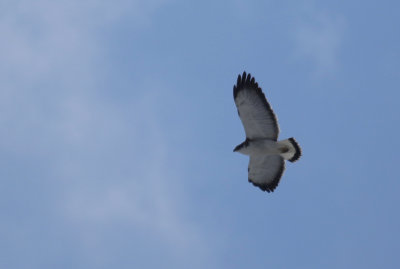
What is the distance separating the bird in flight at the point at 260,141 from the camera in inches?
677

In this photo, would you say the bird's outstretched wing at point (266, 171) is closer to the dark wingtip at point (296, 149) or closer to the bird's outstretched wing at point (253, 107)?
the dark wingtip at point (296, 149)

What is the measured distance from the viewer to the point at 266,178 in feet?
63.1

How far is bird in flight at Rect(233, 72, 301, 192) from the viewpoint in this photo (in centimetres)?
1720

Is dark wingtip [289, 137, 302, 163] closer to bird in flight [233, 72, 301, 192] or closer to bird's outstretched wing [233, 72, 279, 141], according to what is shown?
bird in flight [233, 72, 301, 192]

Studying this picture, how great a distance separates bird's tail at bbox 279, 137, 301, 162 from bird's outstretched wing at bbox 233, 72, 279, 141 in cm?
40

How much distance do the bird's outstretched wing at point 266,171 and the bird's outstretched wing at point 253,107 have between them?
1141 millimetres

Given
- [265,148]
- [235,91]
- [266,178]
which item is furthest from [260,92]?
[266,178]

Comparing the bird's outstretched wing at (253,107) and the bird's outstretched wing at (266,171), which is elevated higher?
the bird's outstretched wing at (253,107)

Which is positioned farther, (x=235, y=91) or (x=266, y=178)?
(x=266, y=178)

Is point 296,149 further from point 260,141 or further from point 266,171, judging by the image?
point 266,171

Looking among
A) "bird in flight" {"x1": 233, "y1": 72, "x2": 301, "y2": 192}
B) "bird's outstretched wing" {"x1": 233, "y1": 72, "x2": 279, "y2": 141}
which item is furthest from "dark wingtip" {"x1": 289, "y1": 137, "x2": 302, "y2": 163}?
"bird's outstretched wing" {"x1": 233, "y1": 72, "x2": 279, "y2": 141}

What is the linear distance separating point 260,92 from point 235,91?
2.38 ft

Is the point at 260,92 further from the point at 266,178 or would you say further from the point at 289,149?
the point at 266,178

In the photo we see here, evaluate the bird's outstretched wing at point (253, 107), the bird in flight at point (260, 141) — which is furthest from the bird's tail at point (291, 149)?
the bird's outstretched wing at point (253, 107)
